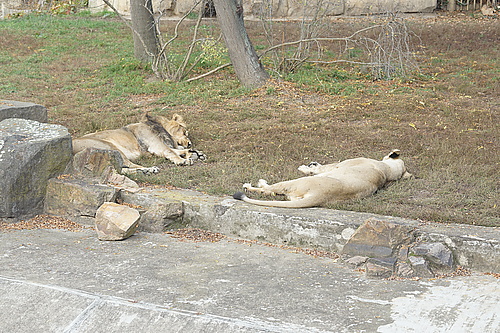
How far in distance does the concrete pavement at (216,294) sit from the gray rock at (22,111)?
183 cm

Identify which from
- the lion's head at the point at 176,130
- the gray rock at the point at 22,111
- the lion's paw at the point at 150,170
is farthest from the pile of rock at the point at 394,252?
the gray rock at the point at 22,111

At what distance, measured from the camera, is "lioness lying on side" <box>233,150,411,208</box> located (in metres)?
5.29

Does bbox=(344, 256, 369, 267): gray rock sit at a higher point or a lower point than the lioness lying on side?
lower

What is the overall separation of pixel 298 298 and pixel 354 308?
0.36m

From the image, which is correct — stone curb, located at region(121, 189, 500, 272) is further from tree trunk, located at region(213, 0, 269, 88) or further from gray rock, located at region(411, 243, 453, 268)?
tree trunk, located at region(213, 0, 269, 88)

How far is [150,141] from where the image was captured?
286 inches

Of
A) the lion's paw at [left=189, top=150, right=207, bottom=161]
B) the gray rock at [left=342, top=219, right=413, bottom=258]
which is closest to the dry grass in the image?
the lion's paw at [left=189, top=150, right=207, bottom=161]

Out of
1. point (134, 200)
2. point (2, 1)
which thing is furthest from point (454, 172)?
point (2, 1)

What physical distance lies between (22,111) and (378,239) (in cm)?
386

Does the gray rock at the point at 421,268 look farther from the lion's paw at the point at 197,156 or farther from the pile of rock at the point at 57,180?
the lion's paw at the point at 197,156

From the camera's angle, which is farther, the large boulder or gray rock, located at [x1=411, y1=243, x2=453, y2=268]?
the large boulder

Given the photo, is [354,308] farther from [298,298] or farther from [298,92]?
[298,92]

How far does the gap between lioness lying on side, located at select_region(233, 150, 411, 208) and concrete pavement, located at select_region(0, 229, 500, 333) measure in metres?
0.71

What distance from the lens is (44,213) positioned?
555cm
